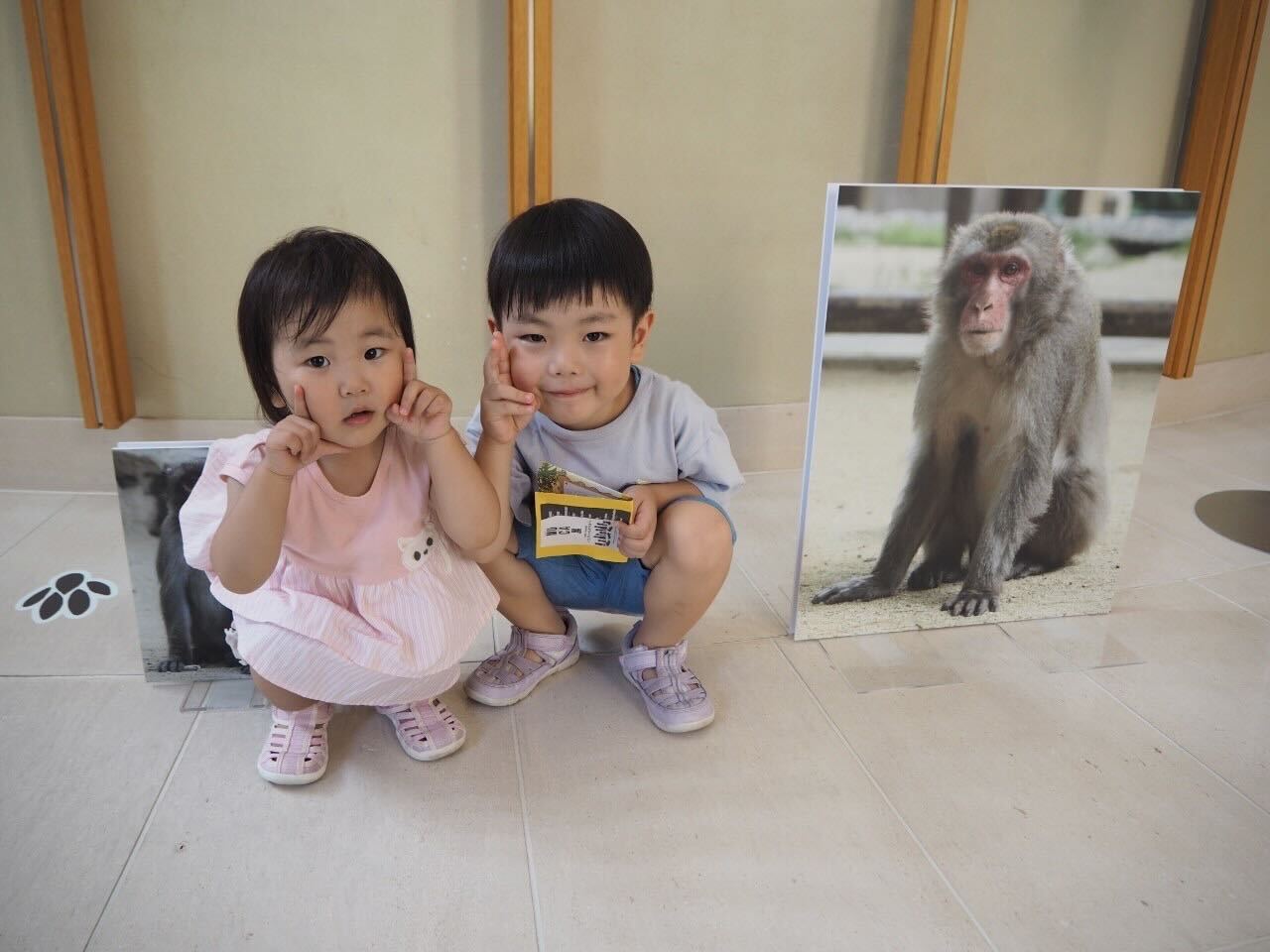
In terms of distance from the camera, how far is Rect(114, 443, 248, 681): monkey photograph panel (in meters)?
1.16

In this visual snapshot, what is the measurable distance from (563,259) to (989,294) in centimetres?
60

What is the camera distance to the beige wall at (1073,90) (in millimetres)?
1933

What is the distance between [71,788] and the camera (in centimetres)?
105

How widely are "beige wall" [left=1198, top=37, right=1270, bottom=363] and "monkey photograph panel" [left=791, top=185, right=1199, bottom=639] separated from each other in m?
1.31

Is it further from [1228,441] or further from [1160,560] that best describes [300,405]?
[1228,441]

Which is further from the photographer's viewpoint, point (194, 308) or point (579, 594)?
point (194, 308)

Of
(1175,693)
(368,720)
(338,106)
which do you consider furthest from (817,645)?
(338,106)

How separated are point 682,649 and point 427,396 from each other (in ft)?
1.64

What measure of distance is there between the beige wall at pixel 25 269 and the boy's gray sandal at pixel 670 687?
1.25 m

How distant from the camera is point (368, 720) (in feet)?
3.92

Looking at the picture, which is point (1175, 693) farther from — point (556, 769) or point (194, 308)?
point (194, 308)

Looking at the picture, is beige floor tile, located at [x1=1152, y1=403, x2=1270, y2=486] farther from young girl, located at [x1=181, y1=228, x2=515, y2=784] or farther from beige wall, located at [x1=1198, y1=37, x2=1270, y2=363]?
young girl, located at [x1=181, y1=228, x2=515, y2=784]

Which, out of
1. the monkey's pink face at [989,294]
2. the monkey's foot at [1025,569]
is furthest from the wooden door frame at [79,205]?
the monkey's foot at [1025,569]

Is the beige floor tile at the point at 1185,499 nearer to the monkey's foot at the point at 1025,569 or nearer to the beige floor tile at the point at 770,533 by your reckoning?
the monkey's foot at the point at 1025,569
